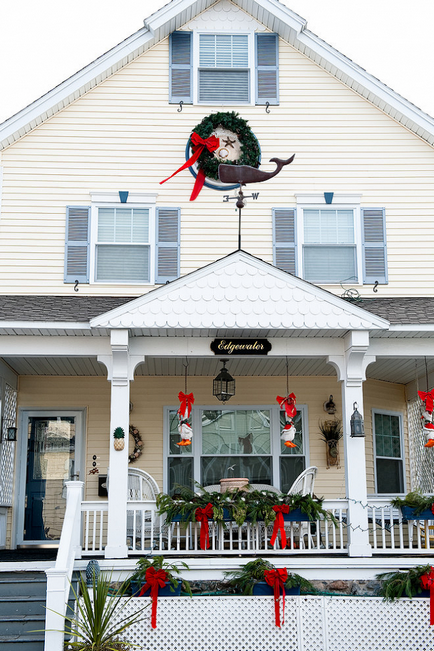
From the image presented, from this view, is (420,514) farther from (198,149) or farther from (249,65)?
(249,65)

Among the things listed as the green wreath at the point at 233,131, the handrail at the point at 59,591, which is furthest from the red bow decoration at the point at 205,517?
the green wreath at the point at 233,131

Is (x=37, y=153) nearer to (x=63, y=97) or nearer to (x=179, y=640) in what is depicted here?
(x=63, y=97)

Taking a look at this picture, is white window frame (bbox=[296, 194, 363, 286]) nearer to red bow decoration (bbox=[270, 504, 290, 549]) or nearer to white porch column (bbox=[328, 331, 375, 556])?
white porch column (bbox=[328, 331, 375, 556])

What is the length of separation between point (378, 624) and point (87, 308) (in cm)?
510

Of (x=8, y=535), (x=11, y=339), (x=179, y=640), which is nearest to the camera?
(x=179, y=640)

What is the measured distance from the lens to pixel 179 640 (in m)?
8.07

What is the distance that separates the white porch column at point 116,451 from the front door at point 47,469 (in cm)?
273

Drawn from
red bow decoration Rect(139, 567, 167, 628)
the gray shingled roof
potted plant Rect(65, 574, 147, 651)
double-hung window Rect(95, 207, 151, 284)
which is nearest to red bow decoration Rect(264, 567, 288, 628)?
red bow decoration Rect(139, 567, 167, 628)

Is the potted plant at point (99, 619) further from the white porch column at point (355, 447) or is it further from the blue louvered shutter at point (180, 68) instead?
the blue louvered shutter at point (180, 68)

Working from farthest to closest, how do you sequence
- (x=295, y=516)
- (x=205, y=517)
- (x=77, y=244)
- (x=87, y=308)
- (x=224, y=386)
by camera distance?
(x=77, y=244) < (x=224, y=386) < (x=87, y=308) < (x=295, y=516) < (x=205, y=517)

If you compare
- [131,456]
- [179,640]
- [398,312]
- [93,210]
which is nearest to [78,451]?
[131,456]

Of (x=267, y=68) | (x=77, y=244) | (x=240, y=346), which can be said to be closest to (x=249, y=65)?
(x=267, y=68)

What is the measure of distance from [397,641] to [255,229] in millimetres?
5916

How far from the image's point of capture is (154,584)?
26.3 feet
